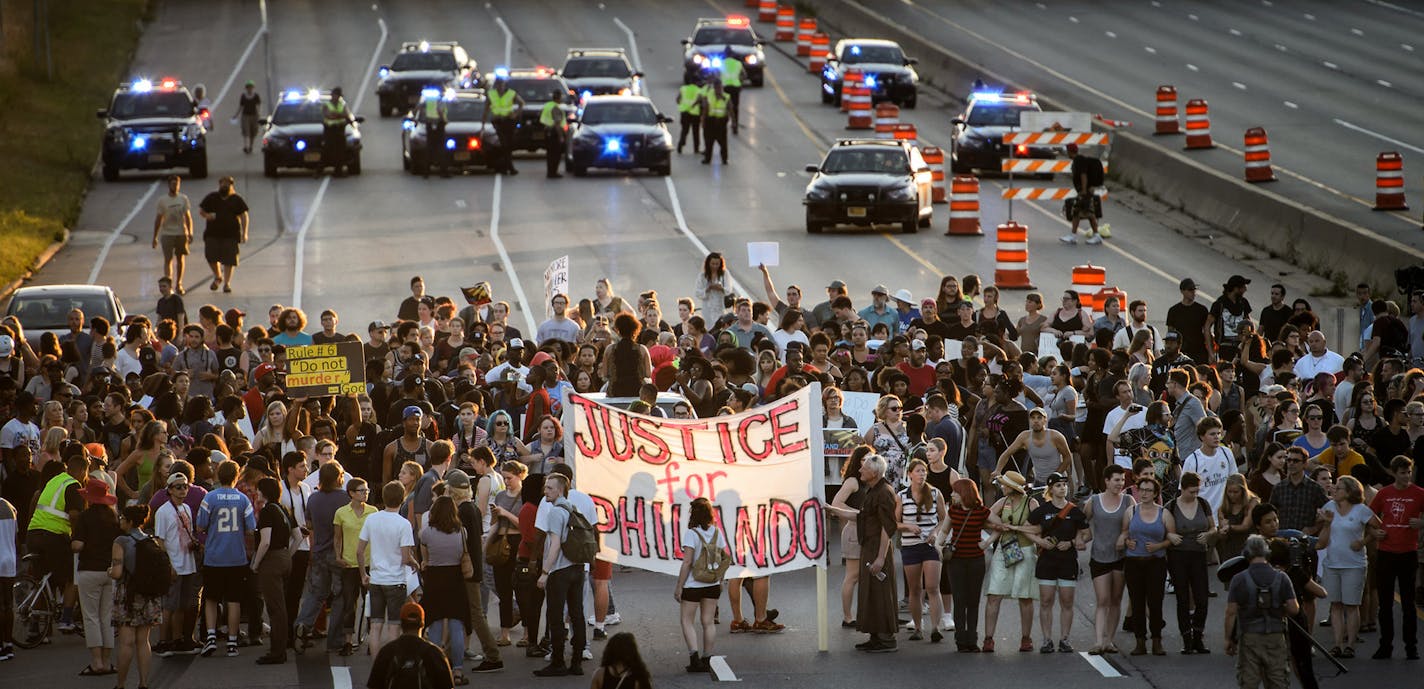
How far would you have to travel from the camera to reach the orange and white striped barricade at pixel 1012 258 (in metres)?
31.6

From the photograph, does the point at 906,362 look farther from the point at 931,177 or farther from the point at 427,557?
the point at 931,177

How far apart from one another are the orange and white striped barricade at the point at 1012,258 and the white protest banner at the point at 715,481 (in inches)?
609

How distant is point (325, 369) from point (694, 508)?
5.15 metres

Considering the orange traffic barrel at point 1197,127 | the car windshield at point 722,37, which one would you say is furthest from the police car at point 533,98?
the orange traffic barrel at point 1197,127

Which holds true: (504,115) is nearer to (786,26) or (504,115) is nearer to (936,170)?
(936,170)

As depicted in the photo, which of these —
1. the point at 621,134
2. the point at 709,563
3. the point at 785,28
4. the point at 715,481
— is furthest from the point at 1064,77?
the point at 709,563

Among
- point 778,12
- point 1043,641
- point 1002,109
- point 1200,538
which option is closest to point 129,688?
point 1043,641

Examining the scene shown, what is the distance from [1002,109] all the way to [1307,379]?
22.0m

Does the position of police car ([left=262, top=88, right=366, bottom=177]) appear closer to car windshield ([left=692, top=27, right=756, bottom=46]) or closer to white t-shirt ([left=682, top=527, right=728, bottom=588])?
car windshield ([left=692, top=27, right=756, bottom=46])

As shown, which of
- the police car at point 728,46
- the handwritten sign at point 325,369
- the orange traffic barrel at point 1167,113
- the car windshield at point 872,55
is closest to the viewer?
the handwritten sign at point 325,369

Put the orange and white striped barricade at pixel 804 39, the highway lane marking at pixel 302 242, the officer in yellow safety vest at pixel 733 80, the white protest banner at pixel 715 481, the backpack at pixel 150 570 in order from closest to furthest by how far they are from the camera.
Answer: the backpack at pixel 150 570
the white protest banner at pixel 715 481
the highway lane marking at pixel 302 242
the officer in yellow safety vest at pixel 733 80
the orange and white striped barricade at pixel 804 39

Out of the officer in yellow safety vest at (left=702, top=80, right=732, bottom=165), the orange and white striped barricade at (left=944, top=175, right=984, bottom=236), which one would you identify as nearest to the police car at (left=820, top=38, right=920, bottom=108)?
the officer in yellow safety vest at (left=702, top=80, right=732, bottom=165)

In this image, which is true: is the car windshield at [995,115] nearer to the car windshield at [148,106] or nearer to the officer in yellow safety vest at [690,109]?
the officer in yellow safety vest at [690,109]

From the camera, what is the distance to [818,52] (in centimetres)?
5950
